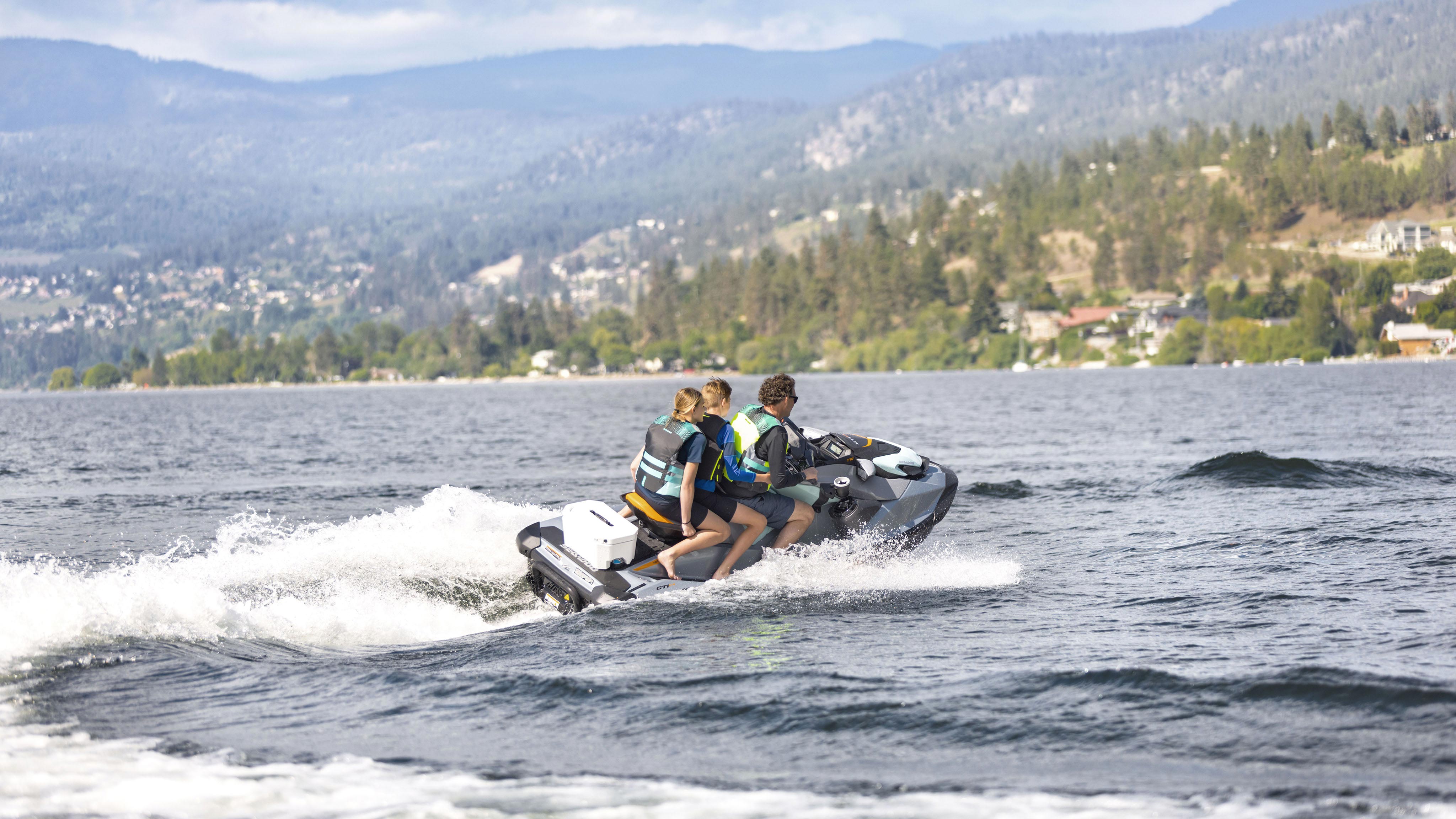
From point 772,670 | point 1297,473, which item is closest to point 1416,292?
point 1297,473

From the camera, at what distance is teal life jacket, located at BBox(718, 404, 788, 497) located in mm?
12016

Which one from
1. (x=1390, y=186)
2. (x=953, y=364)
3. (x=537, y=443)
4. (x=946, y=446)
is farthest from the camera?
(x=1390, y=186)

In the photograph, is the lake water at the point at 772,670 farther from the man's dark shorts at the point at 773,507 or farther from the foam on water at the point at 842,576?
the man's dark shorts at the point at 773,507

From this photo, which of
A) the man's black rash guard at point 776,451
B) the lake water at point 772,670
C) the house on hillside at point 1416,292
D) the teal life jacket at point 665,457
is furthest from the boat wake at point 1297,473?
the house on hillside at point 1416,292

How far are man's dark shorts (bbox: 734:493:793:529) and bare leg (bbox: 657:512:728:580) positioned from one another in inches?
15.0

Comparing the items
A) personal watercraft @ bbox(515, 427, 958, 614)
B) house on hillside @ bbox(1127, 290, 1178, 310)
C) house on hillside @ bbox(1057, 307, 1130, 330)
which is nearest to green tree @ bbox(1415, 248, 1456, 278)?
house on hillside @ bbox(1127, 290, 1178, 310)

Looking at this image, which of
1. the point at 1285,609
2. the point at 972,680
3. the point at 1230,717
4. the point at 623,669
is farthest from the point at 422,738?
the point at 1285,609

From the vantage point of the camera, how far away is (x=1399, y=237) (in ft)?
605

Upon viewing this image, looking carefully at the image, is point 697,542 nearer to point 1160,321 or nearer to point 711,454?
point 711,454

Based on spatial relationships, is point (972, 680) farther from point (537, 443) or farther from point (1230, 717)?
point (537, 443)

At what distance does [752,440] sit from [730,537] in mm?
1024

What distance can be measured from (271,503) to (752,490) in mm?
15369

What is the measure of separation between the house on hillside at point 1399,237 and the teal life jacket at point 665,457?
194 meters

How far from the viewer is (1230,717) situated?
25.8 ft
